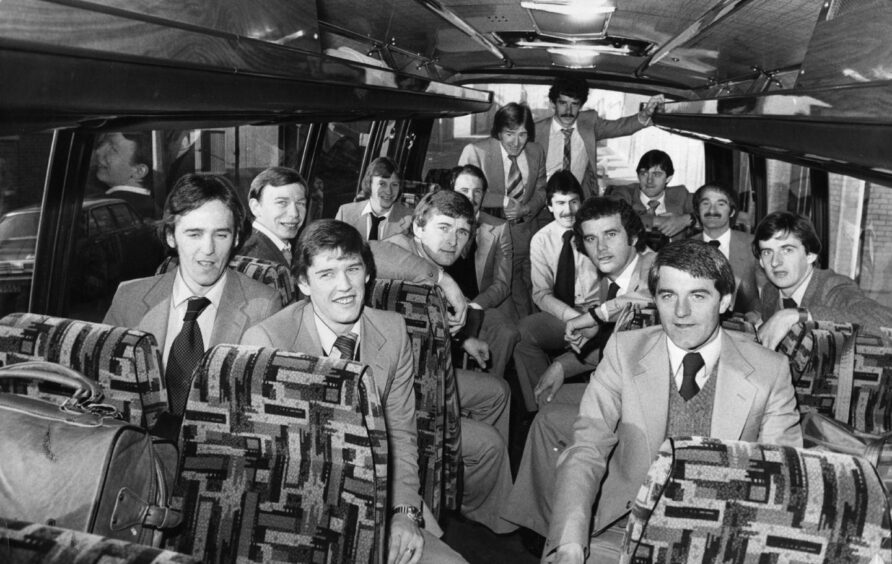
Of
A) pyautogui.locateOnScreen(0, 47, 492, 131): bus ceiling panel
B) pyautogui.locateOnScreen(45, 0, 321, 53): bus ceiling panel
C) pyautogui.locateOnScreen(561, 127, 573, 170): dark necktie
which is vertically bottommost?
pyautogui.locateOnScreen(0, 47, 492, 131): bus ceiling panel

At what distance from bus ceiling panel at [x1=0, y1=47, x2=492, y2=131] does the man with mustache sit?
2528 mm

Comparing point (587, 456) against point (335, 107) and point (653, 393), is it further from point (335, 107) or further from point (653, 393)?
point (335, 107)

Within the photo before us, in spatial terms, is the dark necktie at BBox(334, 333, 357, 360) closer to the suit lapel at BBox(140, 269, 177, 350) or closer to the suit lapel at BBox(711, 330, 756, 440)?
the suit lapel at BBox(140, 269, 177, 350)

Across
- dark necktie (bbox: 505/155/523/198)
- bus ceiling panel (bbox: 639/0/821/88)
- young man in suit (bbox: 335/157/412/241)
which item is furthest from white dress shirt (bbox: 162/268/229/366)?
dark necktie (bbox: 505/155/523/198)

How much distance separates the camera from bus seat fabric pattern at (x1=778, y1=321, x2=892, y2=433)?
3.04 meters

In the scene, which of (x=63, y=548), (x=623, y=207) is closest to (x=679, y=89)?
(x=623, y=207)

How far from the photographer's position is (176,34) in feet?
6.55

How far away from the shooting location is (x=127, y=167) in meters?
3.56

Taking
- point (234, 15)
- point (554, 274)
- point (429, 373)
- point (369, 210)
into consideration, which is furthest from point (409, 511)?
point (369, 210)

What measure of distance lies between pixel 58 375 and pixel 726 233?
177 inches

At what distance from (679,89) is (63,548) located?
712 centimetres

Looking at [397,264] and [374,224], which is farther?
[374,224]

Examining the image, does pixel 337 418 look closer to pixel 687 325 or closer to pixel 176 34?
A: pixel 176 34

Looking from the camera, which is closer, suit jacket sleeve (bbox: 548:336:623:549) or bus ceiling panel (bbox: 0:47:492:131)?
bus ceiling panel (bbox: 0:47:492:131)
